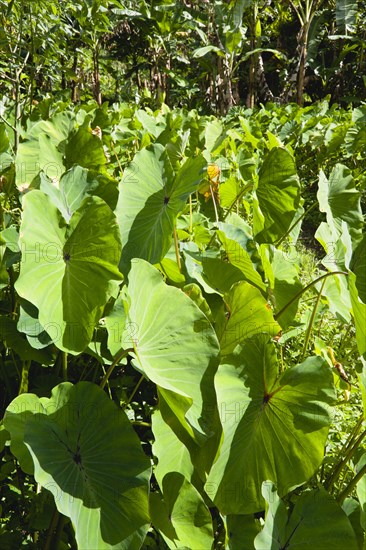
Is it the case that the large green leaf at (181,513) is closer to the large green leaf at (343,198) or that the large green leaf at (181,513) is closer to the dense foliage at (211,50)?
the large green leaf at (343,198)

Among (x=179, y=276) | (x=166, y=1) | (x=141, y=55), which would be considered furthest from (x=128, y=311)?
(x=141, y=55)

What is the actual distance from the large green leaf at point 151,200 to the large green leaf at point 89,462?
30 cm

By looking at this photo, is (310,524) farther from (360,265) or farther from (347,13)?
(347,13)

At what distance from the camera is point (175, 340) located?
0.73 m

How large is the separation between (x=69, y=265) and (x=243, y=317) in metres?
0.30

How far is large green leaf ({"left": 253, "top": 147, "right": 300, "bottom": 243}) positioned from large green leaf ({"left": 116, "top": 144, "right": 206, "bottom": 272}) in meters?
0.31

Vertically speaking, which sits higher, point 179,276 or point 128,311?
point 128,311

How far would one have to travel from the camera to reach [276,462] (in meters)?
0.70

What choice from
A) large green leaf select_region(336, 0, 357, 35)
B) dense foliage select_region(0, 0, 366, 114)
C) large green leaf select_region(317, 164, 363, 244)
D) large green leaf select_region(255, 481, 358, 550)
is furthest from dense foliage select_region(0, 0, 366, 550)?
large green leaf select_region(336, 0, 357, 35)

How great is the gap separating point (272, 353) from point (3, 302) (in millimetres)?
769

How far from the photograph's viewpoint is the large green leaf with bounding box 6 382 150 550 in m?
0.62

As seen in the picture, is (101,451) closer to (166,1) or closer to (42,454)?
(42,454)

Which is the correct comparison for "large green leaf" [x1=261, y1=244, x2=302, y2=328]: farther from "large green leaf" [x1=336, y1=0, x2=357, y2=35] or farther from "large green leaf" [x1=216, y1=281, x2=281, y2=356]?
"large green leaf" [x1=336, y1=0, x2=357, y2=35]

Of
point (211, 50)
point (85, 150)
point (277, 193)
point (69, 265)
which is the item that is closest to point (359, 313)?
point (69, 265)
